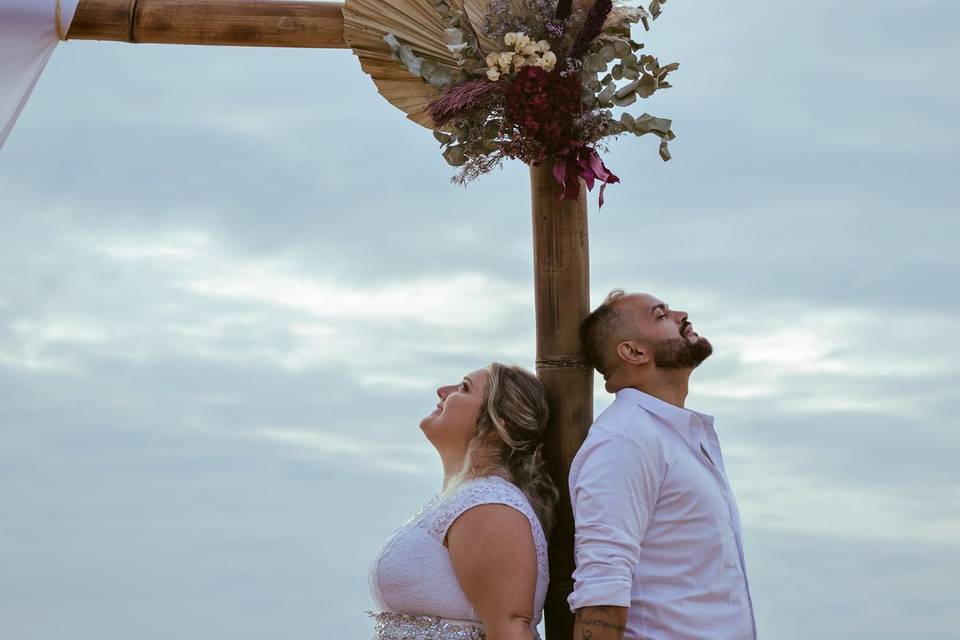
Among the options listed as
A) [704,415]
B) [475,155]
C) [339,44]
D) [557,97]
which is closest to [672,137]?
[557,97]

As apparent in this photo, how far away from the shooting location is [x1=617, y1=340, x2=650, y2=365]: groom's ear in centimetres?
358

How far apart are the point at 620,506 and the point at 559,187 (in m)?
1.11

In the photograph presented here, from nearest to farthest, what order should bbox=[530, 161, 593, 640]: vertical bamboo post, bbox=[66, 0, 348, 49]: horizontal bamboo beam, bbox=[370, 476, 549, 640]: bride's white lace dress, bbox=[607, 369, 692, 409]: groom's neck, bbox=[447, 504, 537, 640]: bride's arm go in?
bbox=[447, 504, 537, 640]: bride's arm < bbox=[370, 476, 549, 640]: bride's white lace dress < bbox=[607, 369, 692, 409]: groom's neck < bbox=[530, 161, 593, 640]: vertical bamboo post < bbox=[66, 0, 348, 49]: horizontal bamboo beam

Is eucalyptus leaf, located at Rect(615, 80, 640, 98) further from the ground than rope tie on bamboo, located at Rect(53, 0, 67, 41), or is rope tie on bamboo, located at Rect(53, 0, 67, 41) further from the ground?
rope tie on bamboo, located at Rect(53, 0, 67, 41)

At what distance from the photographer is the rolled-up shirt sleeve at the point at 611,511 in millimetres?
3088

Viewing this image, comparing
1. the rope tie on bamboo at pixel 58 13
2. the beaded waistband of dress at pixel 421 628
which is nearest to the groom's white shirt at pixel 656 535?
the beaded waistband of dress at pixel 421 628

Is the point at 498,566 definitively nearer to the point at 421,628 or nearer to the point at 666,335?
Answer: the point at 421,628

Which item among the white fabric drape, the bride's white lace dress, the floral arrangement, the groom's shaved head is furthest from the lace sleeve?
the white fabric drape

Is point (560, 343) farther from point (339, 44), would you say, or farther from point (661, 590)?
point (339, 44)

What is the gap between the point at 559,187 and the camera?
380 centimetres

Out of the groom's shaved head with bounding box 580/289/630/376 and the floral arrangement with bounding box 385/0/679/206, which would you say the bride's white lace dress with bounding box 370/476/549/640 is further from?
the floral arrangement with bounding box 385/0/679/206

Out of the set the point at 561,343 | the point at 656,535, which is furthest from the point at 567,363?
the point at 656,535

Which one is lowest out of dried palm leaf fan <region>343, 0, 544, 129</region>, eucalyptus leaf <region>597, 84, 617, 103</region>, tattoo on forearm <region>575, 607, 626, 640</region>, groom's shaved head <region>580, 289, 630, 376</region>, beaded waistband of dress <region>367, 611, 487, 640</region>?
beaded waistband of dress <region>367, 611, 487, 640</region>

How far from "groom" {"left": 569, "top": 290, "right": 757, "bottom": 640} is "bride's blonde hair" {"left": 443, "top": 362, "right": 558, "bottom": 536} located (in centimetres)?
28
